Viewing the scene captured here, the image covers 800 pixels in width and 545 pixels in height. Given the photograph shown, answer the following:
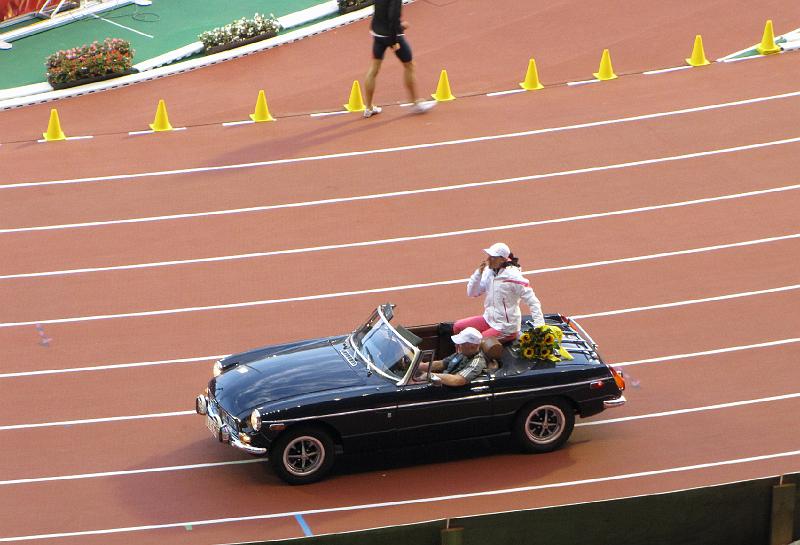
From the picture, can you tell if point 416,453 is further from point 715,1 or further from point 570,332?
point 715,1

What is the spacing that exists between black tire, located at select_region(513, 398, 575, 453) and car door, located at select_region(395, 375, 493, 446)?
395 mm

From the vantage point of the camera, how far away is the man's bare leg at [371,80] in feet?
66.1

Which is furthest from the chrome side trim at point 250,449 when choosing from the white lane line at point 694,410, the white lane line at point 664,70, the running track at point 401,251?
the white lane line at point 664,70

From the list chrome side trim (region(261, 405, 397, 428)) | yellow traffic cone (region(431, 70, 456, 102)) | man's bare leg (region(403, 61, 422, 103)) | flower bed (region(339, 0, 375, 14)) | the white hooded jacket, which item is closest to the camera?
chrome side trim (region(261, 405, 397, 428))

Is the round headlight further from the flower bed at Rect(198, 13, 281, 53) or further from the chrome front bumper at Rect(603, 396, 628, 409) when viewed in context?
the flower bed at Rect(198, 13, 281, 53)

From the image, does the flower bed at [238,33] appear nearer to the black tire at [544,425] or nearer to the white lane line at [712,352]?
the white lane line at [712,352]

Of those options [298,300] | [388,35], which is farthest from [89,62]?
[298,300]

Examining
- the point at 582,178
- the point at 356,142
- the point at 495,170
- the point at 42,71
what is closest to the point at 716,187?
the point at 582,178

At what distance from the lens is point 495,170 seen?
1944cm

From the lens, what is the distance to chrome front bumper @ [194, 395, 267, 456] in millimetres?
12109

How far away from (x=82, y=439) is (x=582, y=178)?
28.2 ft

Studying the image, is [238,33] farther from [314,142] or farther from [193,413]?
[193,413]

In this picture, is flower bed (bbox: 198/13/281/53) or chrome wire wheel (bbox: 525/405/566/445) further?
flower bed (bbox: 198/13/281/53)

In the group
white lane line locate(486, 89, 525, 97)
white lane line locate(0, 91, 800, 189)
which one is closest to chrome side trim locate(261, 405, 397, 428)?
white lane line locate(0, 91, 800, 189)
